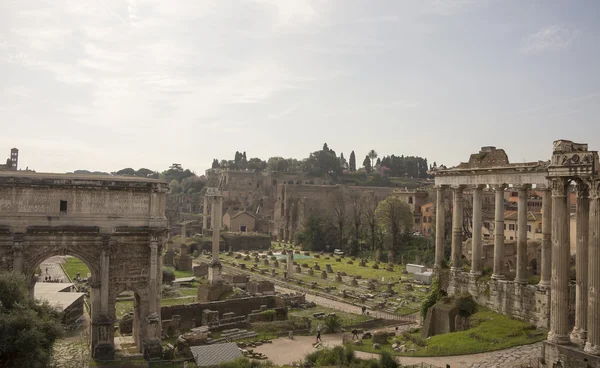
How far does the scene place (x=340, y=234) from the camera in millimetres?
59938

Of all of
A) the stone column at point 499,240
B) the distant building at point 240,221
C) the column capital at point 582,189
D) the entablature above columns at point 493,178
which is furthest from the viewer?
the distant building at point 240,221

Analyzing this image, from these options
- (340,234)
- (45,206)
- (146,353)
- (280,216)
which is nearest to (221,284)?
(146,353)

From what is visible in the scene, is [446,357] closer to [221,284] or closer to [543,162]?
[543,162]

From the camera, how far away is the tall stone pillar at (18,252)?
60.9 feet

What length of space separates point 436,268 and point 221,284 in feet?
45.2

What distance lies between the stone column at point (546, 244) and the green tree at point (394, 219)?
32.0 metres

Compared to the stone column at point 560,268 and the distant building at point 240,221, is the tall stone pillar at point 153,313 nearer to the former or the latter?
the stone column at point 560,268

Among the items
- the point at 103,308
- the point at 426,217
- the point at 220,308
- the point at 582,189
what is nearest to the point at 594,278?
the point at 582,189

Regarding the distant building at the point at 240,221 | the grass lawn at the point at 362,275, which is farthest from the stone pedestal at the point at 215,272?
the distant building at the point at 240,221

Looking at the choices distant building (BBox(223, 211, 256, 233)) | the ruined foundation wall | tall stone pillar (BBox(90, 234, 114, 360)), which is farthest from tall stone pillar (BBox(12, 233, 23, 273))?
distant building (BBox(223, 211, 256, 233))

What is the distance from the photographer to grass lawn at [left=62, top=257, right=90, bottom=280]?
4094 centimetres

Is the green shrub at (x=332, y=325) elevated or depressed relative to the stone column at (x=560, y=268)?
depressed

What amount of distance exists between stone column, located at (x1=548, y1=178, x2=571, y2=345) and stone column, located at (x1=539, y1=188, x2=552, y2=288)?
544cm

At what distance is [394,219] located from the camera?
52.0 m
